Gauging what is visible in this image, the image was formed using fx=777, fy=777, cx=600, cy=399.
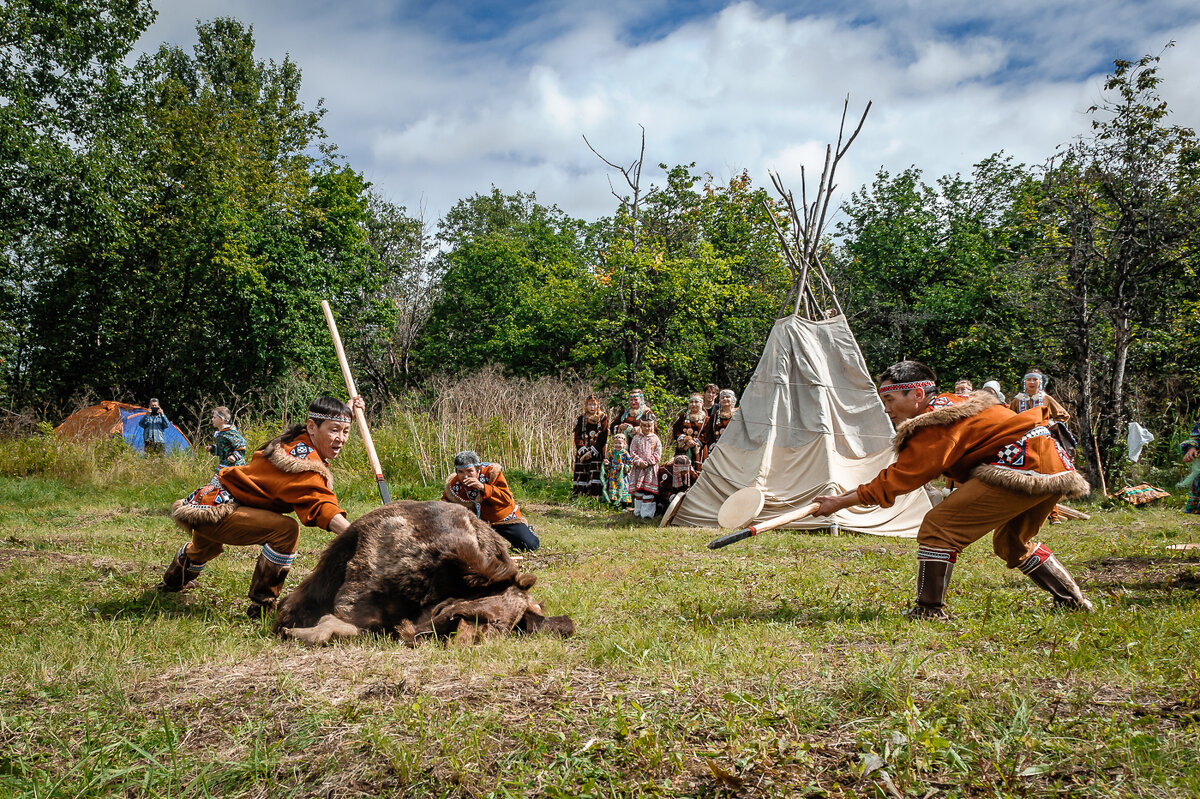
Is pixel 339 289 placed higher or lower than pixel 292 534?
higher

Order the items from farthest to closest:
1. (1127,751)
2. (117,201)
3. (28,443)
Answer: (117,201), (28,443), (1127,751)

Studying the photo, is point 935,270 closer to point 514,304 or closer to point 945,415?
point 514,304

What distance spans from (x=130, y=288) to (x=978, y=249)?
23446mm

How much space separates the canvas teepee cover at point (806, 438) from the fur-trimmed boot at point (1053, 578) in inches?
173

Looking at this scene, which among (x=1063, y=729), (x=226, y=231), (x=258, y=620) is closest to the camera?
(x=1063, y=729)

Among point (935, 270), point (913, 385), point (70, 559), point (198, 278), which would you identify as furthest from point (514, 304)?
point (913, 385)

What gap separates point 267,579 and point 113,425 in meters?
14.1

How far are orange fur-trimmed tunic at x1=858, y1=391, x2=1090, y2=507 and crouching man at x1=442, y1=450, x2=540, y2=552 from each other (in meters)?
3.88

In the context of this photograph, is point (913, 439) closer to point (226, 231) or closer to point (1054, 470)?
point (1054, 470)

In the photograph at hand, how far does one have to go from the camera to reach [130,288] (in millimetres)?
21734

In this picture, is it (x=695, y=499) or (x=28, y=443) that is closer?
(x=695, y=499)

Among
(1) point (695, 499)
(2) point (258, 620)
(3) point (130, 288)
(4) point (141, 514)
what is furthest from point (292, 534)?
(3) point (130, 288)

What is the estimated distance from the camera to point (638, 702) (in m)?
2.91

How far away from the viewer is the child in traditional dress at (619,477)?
11.7m
